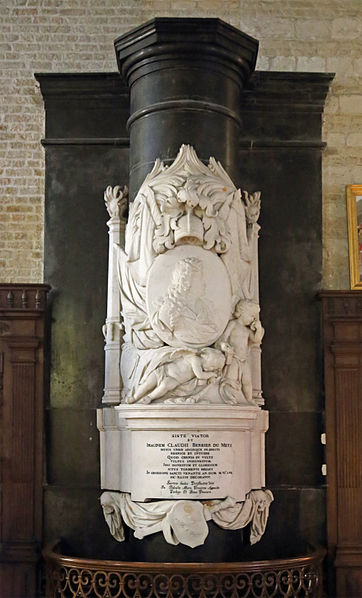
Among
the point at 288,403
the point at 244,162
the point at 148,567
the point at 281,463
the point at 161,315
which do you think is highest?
the point at 244,162

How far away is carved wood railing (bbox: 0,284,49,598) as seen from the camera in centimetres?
688

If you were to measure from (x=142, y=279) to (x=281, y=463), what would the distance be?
1937mm

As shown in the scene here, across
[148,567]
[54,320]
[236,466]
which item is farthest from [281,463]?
[54,320]

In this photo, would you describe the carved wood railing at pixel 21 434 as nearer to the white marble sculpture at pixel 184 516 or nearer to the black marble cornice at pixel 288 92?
the white marble sculpture at pixel 184 516

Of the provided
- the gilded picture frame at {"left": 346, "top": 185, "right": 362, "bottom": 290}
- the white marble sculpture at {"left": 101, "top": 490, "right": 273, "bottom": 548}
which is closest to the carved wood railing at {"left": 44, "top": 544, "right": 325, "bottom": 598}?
the white marble sculpture at {"left": 101, "top": 490, "right": 273, "bottom": 548}

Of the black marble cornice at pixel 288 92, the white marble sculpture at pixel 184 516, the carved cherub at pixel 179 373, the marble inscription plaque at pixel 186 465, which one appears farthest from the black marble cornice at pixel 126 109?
the white marble sculpture at pixel 184 516

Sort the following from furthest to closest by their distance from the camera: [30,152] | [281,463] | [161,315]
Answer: [30,152] → [281,463] → [161,315]

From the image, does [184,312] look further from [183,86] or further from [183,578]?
[183,578]

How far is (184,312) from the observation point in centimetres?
631

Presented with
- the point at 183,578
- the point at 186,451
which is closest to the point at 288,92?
the point at 186,451

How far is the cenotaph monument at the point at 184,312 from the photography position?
6223mm

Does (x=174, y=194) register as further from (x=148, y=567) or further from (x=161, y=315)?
(x=148, y=567)

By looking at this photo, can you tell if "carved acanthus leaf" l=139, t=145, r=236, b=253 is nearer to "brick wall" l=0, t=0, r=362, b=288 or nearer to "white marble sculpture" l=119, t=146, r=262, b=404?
"white marble sculpture" l=119, t=146, r=262, b=404

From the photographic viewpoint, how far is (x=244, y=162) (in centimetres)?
745
